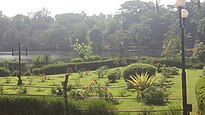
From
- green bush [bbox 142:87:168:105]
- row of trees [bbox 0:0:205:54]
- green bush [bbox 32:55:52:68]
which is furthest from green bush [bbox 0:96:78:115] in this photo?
row of trees [bbox 0:0:205:54]

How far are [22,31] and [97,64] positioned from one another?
44.9m

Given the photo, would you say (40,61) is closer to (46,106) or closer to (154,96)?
(154,96)

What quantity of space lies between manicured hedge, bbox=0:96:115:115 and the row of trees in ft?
77.0

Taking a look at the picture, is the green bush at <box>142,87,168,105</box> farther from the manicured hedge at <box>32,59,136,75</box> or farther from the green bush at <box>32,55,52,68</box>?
the green bush at <box>32,55,52,68</box>

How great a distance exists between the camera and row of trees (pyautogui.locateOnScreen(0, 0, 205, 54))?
1950 inches

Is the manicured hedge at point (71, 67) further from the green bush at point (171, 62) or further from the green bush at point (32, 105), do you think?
the green bush at point (32, 105)

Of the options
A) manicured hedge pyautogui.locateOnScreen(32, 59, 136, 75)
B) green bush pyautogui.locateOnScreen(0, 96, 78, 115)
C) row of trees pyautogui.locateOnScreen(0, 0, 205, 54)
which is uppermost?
row of trees pyautogui.locateOnScreen(0, 0, 205, 54)

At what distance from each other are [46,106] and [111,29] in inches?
2205

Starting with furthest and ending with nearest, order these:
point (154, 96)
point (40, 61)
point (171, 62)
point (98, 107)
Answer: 1. point (40, 61)
2. point (171, 62)
3. point (154, 96)
4. point (98, 107)

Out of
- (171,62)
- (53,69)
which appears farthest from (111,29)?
(53,69)

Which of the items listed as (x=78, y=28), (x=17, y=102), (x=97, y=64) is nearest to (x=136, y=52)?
(x=97, y=64)

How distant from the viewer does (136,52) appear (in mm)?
47688

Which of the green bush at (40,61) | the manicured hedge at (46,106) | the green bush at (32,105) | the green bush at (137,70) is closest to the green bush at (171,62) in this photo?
the green bush at (40,61)

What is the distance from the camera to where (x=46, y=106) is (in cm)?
936
